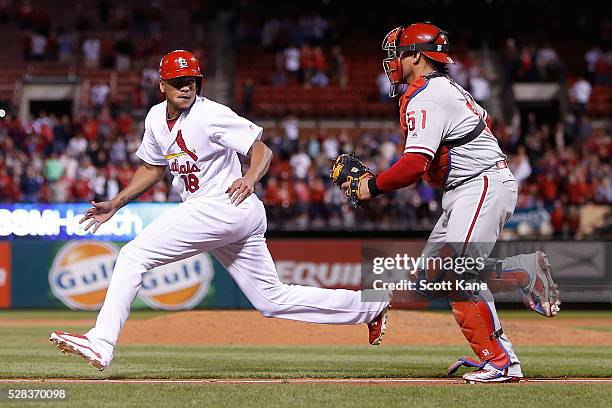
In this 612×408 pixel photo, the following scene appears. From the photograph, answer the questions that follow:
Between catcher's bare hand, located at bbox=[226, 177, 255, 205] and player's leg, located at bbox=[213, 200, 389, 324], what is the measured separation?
0.39 metres

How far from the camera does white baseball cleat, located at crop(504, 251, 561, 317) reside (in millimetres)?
7297

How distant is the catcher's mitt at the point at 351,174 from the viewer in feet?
24.3

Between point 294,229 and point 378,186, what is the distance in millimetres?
12011

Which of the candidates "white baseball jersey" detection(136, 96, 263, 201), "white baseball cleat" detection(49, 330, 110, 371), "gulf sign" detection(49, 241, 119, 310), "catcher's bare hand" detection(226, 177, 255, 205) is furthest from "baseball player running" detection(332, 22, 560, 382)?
"gulf sign" detection(49, 241, 119, 310)

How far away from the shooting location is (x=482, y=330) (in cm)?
730

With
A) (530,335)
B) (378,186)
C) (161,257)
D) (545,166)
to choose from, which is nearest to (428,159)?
(378,186)

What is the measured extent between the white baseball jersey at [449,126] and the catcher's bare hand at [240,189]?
1.13 m

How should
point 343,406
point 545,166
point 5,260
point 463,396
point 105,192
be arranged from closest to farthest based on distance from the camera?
point 343,406, point 463,396, point 5,260, point 105,192, point 545,166

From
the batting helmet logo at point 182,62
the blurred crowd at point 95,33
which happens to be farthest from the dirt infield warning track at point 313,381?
the blurred crowd at point 95,33

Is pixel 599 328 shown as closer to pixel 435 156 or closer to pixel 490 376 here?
pixel 490 376

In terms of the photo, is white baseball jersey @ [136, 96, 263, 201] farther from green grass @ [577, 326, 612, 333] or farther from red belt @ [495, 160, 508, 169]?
green grass @ [577, 326, 612, 333]

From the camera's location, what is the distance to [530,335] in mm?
13562

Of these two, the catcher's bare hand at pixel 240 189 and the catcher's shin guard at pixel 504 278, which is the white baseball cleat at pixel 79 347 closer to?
the catcher's bare hand at pixel 240 189

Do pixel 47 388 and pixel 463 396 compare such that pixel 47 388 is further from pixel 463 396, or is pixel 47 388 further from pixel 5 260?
pixel 5 260
